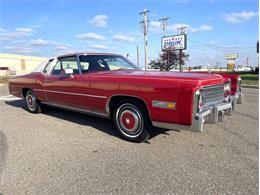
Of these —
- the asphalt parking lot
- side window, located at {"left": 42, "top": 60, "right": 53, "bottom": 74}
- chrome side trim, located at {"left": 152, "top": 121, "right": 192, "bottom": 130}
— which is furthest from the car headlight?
side window, located at {"left": 42, "top": 60, "right": 53, "bottom": 74}

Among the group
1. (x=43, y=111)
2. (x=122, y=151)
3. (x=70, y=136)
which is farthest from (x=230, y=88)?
(x=43, y=111)

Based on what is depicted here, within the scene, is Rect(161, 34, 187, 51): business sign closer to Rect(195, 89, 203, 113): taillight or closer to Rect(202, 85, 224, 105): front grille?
Rect(202, 85, 224, 105): front grille

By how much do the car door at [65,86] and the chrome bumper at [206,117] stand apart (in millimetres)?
1839

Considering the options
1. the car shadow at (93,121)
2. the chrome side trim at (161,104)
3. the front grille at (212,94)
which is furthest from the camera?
the car shadow at (93,121)

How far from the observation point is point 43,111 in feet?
21.5

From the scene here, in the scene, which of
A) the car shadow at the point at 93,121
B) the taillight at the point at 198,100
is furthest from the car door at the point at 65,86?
the taillight at the point at 198,100

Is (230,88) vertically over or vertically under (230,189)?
over

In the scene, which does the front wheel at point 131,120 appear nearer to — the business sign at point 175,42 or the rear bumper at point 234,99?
the rear bumper at point 234,99

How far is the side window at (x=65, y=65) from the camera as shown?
16.8 feet

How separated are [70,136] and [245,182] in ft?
9.74

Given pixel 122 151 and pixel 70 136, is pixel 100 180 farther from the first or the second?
pixel 70 136

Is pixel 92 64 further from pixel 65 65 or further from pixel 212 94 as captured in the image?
pixel 212 94

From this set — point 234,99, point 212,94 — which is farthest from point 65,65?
point 234,99

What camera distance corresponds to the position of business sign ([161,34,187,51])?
29.0 meters
